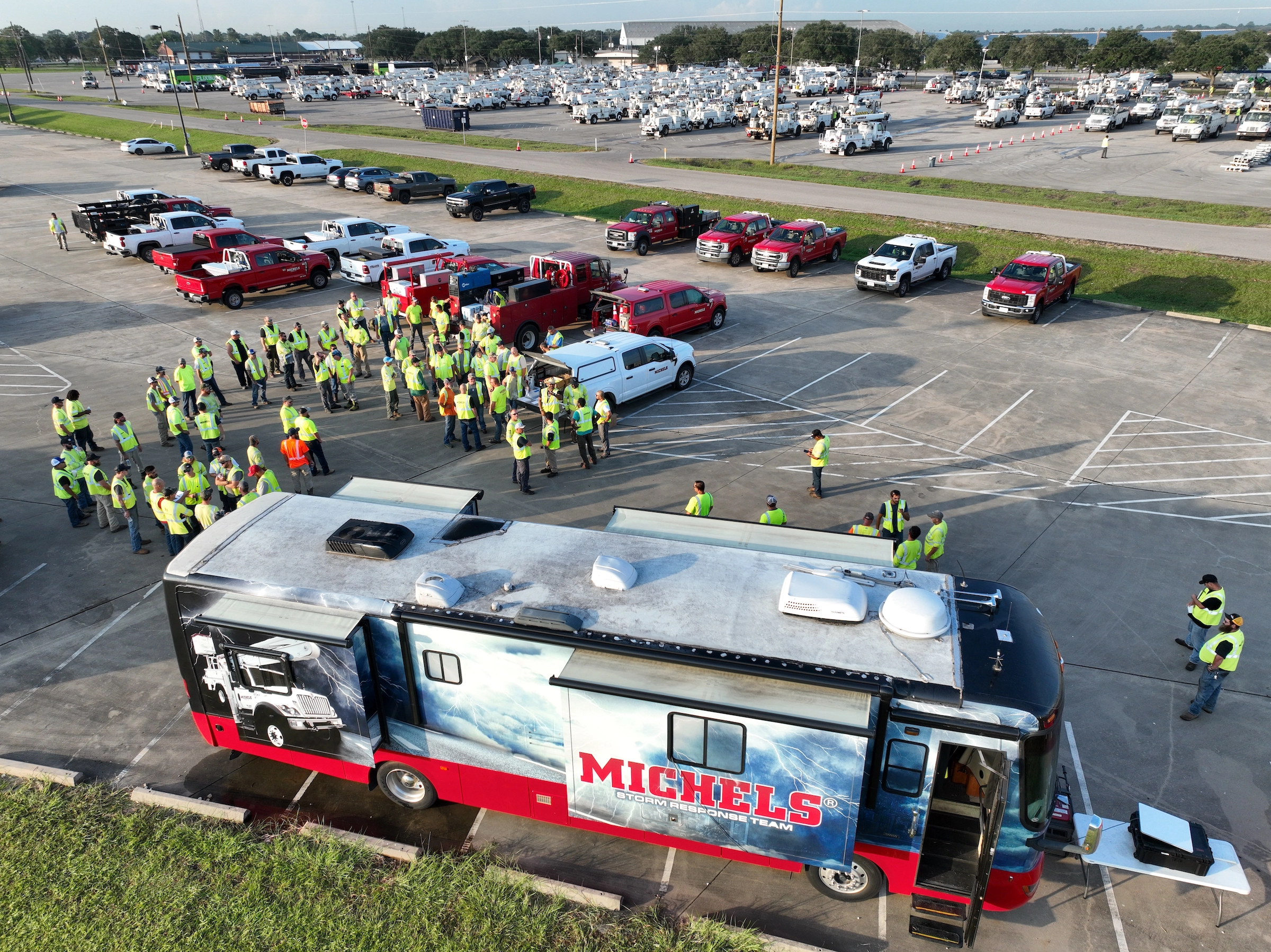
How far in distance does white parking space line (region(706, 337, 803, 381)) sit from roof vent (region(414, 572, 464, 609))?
14.8 meters

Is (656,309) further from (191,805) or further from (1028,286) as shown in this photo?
(191,805)

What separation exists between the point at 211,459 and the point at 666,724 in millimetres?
13814

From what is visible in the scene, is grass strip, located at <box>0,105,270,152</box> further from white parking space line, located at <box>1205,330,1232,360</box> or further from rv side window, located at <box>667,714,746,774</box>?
rv side window, located at <box>667,714,746,774</box>

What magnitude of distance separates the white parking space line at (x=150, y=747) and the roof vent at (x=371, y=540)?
3.89 meters

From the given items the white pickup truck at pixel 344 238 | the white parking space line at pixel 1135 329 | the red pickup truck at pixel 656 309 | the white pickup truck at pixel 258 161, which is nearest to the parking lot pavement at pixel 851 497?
the white parking space line at pixel 1135 329

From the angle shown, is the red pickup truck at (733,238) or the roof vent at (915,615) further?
the red pickup truck at (733,238)

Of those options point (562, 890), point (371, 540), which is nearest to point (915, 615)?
point (562, 890)

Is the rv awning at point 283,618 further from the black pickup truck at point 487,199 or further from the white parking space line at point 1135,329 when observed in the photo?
the black pickup truck at point 487,199

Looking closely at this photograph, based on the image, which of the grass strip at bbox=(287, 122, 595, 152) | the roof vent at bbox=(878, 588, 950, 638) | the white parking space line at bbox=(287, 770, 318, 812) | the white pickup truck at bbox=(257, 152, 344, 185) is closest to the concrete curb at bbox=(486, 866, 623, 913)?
the white parking space line at bbox=(287, 770, 318, 812)

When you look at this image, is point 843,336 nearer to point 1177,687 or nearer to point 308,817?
point 1177,687

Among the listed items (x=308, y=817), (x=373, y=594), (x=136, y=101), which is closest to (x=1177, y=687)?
(x=373, y=594)

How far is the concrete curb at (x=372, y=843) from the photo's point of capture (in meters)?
8.36

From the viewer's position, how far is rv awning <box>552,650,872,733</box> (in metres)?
6.64

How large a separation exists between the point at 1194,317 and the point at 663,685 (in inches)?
1077
